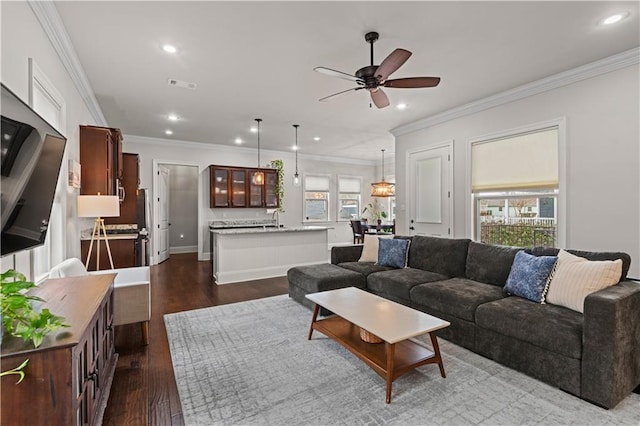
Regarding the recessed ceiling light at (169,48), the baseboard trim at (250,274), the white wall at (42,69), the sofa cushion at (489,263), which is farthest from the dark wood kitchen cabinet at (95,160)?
the sofa cushion at (489,263)

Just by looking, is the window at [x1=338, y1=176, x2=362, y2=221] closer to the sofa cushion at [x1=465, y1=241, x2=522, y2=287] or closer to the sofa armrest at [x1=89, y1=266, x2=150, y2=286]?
the sofa cushion at [x1=465, y1=241, x2=522, y2=287]

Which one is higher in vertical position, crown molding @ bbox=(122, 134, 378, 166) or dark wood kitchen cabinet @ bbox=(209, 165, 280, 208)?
crown molding @ bbox=(122, 134, 378, 166)

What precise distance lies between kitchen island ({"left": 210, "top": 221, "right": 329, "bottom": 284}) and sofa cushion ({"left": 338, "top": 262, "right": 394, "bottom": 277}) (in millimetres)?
1791

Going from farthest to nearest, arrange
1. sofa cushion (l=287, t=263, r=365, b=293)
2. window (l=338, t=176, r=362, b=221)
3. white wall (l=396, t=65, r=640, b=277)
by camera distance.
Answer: window (l=338, t=176, r=362, b=221) → sofa cushion (l=287, t=263, r=365, b=293) → white wall (l=396, t=65, r=640, b=277)

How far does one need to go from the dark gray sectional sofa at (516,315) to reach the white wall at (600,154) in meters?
1.18

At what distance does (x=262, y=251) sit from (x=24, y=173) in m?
4.15

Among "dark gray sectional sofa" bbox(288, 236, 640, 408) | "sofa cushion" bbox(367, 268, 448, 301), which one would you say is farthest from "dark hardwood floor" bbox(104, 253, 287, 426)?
"sofa cushion" bbox(367, 268, 448, 301)

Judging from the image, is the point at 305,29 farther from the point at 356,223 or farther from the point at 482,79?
the point at 356,223

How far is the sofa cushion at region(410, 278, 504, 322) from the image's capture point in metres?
2.73

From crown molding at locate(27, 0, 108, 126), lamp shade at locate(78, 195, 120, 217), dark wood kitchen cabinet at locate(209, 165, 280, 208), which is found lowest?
lamp shade at locate(78, 195, 120, 217)

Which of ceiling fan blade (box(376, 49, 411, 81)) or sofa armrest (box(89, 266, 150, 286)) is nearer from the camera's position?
ceiling fan blade (box(376, 49, 411, 81))

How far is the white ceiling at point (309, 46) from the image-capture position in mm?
2494

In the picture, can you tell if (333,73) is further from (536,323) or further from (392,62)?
(536,323)

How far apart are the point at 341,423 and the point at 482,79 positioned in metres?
4.01
